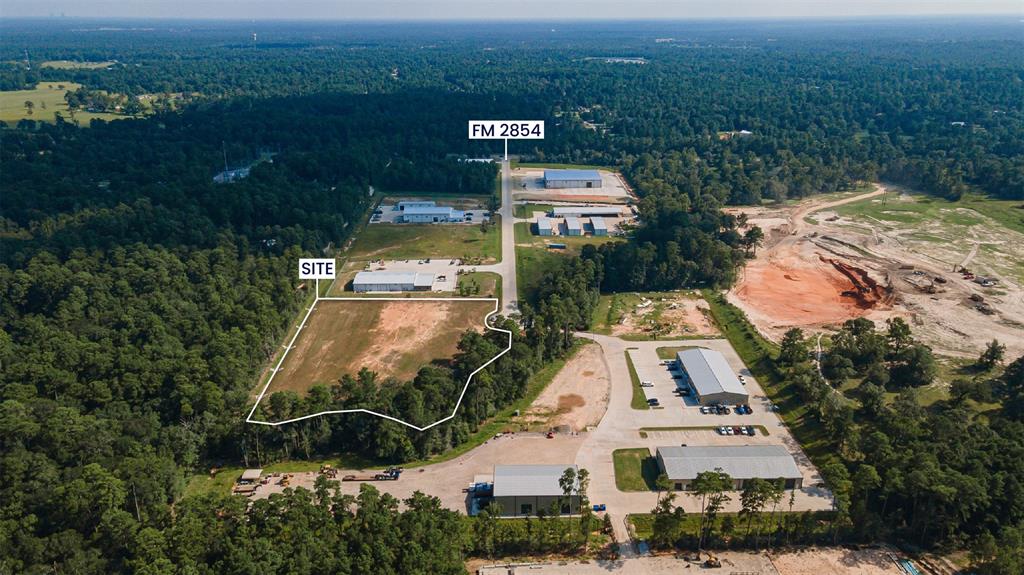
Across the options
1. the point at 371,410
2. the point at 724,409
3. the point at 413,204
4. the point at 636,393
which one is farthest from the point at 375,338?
the point at 413,204

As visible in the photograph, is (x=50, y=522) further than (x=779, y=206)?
No

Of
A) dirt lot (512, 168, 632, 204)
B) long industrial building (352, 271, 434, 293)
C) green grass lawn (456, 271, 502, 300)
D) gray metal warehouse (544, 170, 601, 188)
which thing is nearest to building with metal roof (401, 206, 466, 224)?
dirt lot (512, 168, 632, 204)

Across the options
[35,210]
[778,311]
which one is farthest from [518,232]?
[35,210]

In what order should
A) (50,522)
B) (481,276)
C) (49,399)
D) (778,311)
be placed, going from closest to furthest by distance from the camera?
1. (50,522)
2. (49,399)
3. (778,311)
4. (481,276)

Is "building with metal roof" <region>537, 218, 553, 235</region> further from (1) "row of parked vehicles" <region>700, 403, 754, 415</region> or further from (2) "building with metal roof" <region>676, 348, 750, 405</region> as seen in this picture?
(1) "row of parked vehicles" <region>700, 403, 754, 415</region>

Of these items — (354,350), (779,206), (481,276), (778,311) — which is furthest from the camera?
(779,206)

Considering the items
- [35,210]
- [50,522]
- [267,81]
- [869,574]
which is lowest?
[869,574]

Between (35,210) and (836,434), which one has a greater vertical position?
(35,210)

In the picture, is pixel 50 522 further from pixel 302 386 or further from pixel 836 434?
pixel 836 434
